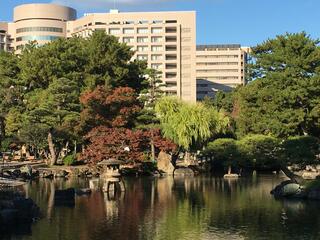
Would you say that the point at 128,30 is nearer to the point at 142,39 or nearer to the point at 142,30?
the point at 142,30

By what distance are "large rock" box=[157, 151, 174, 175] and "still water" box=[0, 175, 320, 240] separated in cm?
1238

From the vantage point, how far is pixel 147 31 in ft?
411

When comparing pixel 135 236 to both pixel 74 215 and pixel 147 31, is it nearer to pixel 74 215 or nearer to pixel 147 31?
pixel 74 215

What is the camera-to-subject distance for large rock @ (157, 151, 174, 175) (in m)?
50.8

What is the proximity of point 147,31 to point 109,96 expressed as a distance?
78.4 meters

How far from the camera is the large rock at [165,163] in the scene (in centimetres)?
5084

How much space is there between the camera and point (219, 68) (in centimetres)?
14812

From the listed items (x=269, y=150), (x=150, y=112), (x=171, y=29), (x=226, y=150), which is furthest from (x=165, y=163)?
(x=171, y=29)

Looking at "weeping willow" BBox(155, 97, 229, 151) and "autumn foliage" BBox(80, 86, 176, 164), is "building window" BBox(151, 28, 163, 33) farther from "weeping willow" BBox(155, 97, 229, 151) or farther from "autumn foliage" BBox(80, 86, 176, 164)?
"autumn foliage" BBox(80, 86, 176, 164)

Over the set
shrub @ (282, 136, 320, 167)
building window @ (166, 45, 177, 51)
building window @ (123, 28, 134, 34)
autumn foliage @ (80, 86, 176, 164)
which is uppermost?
building window @ (123, 28, 134, 34)

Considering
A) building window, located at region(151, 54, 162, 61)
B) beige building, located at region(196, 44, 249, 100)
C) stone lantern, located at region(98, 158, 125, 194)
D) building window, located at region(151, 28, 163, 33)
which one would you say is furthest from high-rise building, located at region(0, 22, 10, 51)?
stone lantern, located at region(98, 158, 125, 194)

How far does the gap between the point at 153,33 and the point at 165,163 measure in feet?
253

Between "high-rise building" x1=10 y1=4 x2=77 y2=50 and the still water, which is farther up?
"high-rise building" x1=10 y1=4 x2=77 y2=50

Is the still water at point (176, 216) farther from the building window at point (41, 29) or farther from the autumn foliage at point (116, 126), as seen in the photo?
the building window at point (41, 29)
